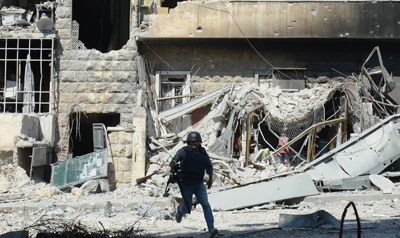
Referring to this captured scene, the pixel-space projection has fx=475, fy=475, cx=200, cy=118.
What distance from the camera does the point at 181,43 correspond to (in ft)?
53.2

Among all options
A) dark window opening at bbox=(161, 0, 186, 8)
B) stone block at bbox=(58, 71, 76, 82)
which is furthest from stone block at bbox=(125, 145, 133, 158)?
dark window opening at bbox=(161, 0, 186, 8)

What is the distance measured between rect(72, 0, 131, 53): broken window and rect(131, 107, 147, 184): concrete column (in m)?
5.99

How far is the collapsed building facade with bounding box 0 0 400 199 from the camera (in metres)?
14.0

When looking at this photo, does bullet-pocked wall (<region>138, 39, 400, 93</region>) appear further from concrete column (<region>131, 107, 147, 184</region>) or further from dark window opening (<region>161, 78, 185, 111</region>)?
concrete column (<region>131, 107, 147, 184</region>)

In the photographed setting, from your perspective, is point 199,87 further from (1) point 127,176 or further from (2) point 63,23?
(2) point 63,23

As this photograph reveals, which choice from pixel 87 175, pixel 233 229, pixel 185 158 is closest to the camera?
pixel 185 158

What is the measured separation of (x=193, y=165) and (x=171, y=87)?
916 centimetres

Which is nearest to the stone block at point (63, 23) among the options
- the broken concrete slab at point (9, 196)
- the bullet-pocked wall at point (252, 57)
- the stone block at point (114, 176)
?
the bullet-pocked wall at point (252, 57)

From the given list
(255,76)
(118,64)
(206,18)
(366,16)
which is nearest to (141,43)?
(118,64)

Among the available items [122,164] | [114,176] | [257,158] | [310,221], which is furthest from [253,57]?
[310,221]

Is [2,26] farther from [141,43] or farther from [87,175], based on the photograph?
[87,175]

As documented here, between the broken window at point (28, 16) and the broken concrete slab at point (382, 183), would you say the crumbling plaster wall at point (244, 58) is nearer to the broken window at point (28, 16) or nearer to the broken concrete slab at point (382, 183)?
the broken window at point (28, 16)

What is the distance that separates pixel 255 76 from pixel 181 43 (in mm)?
2762

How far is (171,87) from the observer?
16.4 meters
